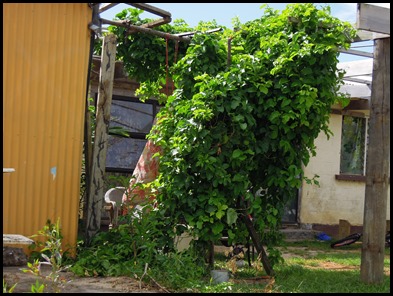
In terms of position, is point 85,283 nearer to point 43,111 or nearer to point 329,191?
point 43,111

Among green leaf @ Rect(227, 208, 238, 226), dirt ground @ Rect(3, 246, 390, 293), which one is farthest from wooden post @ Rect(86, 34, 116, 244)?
green leaf @ Rect(227, 208, 238, 226)

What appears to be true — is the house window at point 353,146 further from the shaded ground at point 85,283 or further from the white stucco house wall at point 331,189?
the shaded ground at point 85,283

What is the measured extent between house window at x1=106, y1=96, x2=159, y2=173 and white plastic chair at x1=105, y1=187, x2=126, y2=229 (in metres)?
2.74

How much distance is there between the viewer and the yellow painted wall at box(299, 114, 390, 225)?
14898 millimetres

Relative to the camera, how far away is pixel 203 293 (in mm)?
6609

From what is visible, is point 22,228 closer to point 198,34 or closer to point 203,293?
point 203,293

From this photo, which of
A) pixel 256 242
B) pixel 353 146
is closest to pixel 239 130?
pixel 256 242

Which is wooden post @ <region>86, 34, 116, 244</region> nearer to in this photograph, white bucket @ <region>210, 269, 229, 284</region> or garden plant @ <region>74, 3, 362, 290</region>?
garden plant @ <region>74, 3, 362, 290</region>

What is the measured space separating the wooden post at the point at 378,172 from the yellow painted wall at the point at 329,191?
702cm

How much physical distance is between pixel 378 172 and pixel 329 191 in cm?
751

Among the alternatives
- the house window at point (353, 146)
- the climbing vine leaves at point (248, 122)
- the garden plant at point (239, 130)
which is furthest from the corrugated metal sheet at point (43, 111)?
the house window at point (353, 146)

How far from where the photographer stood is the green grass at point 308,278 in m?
7.19

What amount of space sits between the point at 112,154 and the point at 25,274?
6096mm

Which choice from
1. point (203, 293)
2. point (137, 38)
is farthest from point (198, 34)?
point (203, 293)
